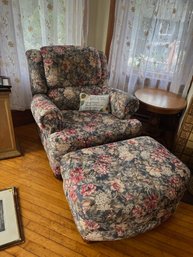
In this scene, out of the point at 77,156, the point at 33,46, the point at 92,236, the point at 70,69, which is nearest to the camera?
the point at 92,236

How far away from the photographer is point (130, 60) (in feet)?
7.30

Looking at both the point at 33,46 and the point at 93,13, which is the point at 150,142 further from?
the point at 93,13

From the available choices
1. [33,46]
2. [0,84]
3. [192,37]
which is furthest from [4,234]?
[192,37]

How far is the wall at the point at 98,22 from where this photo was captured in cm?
224

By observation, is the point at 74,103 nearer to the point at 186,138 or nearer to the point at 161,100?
the point at 161,100

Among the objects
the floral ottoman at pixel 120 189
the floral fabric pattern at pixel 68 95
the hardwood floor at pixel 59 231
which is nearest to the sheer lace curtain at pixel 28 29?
the floral fabric pattern at pixel 68 95

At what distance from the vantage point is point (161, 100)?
6.26 feet

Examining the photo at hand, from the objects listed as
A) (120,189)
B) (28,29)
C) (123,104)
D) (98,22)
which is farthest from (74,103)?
(98,22)

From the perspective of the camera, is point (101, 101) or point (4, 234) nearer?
point (4, 234)

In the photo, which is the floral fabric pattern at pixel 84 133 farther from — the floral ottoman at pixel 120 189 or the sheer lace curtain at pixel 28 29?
the sheer lace curtain at pixel 28 29

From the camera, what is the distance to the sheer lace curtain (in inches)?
68.3

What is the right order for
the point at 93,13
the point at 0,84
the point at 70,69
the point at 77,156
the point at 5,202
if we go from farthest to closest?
the point at 93,13
the point at 70,69
the point at 0,84
the point at 5,202
the point at 77,156

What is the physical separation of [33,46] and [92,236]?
184 centimetres

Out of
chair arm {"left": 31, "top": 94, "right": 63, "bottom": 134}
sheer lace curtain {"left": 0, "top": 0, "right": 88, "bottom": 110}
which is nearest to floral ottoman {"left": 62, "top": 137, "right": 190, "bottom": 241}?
chair arm {"left": 31, "top": 94, "right": 63, "bottom": 134}
